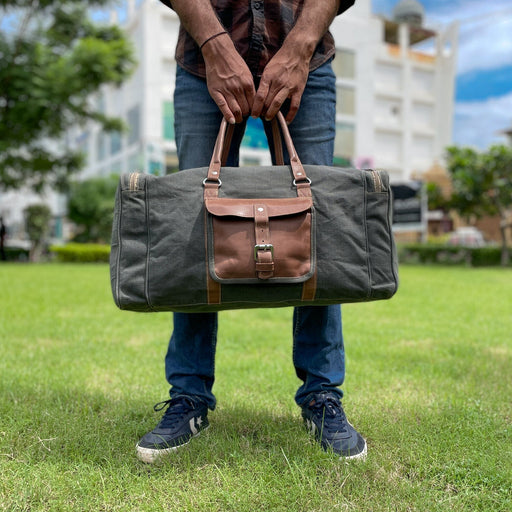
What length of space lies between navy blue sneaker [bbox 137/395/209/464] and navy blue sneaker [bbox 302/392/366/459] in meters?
0.31

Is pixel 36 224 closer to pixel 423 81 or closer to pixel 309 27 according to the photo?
pixel 309 27

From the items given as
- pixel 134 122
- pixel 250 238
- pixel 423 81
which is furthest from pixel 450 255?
pixel 423 81

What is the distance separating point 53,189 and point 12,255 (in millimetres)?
2862

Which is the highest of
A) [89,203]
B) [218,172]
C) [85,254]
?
[218,172]

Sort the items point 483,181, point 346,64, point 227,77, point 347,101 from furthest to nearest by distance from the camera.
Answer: point 346,64, point 347,101, point 483,181, point 227,77

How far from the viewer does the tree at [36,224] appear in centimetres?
1588

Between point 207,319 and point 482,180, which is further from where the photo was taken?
point 482,180

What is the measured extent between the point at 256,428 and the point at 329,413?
9.8 inches

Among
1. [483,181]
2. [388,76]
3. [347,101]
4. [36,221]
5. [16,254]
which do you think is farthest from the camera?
[388,76]

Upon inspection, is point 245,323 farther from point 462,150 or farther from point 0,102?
point 0,102

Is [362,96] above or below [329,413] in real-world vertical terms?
above

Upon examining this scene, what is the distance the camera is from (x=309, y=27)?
1.50 meters

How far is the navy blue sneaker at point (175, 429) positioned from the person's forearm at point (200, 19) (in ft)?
3.28

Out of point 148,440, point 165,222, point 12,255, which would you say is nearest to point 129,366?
point 148,440
